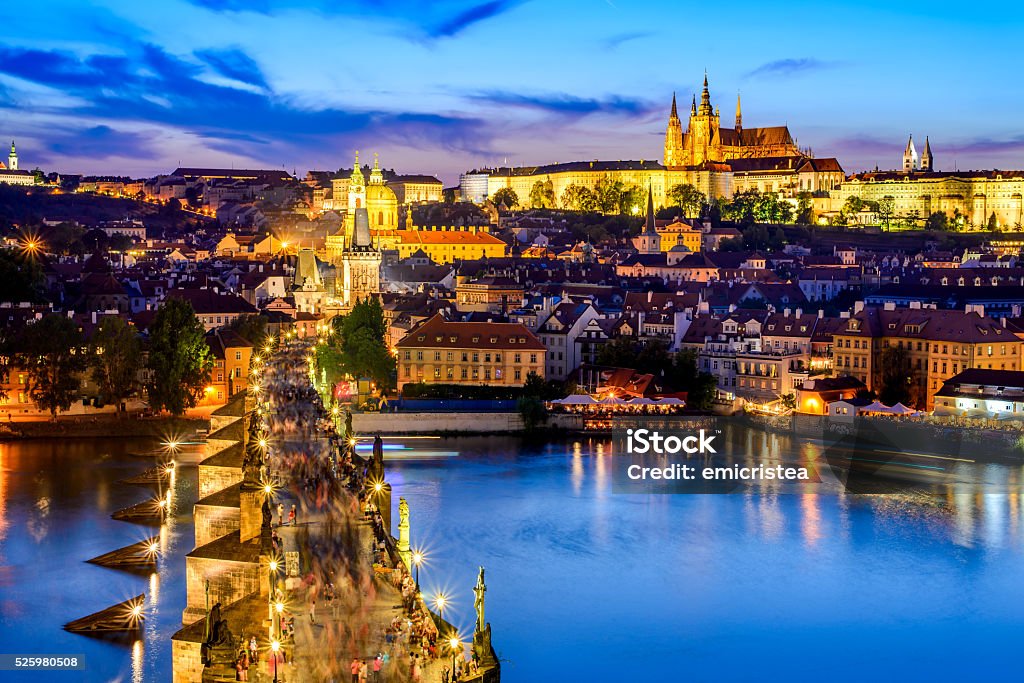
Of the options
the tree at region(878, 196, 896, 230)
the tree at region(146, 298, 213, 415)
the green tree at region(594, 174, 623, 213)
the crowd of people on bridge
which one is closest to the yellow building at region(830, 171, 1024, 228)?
the tree at region(878, 196, 896, 230)

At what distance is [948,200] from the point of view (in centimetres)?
5853

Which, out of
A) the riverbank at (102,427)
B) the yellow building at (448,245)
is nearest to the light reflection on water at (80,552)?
the riverbank at (102,427)

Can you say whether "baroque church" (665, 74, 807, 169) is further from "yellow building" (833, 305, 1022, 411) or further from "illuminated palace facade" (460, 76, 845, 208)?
"yellow building" (833, 305, 1022, 411)

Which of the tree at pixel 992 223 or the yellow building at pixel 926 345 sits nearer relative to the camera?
the yellow building at pixel 926 345

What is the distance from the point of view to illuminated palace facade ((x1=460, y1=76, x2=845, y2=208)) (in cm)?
6122

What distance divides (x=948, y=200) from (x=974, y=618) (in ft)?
164

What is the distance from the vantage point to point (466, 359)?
22.8 meters

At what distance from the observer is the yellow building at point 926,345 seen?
21.3 m

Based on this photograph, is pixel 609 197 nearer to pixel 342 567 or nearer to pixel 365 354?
pixel 365 354

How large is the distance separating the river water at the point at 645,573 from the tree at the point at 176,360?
2.96 meters

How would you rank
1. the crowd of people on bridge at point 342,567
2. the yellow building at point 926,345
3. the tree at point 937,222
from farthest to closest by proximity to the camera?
the tree at point 937,222, the yellow building at point 926,345, the crowd of people on bridge at point 342,567

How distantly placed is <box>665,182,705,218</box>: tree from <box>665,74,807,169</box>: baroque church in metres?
6.75

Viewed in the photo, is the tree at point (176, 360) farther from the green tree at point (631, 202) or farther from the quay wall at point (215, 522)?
the green tree at point (631, 202)

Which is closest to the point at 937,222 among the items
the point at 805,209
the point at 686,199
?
the point at 805,209
